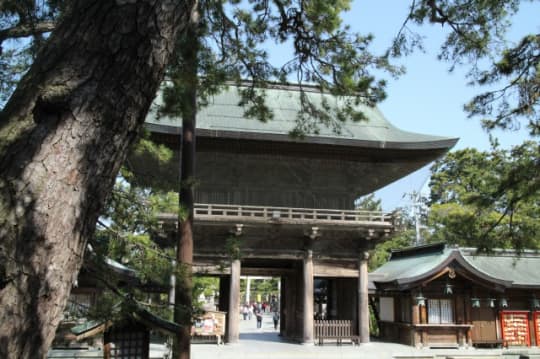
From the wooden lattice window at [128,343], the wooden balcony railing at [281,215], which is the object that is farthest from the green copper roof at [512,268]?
the wooden lattice window at [128,343]

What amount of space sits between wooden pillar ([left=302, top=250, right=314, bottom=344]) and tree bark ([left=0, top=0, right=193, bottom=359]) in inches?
591

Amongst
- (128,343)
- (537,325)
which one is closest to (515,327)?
(537,325)

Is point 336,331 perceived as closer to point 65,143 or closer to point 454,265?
point 454,265

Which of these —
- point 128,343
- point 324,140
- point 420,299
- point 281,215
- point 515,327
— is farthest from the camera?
point 515,327

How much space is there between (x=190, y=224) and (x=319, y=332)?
35.0 feet

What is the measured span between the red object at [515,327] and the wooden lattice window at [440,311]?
2.19m

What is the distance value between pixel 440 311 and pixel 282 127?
9.23 metres

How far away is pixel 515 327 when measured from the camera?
57.1 ft

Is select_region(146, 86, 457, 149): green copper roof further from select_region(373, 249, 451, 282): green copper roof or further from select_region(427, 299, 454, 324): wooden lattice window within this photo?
select_region(427, 299, 454, 324): wooden lattice window

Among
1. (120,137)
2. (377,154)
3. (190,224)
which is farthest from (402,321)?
(120,137)

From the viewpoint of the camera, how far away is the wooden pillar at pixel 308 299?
51.9 ft

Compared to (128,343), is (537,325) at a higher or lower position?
lower

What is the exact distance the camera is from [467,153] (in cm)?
3709

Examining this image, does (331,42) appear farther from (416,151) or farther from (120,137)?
(416,151)
